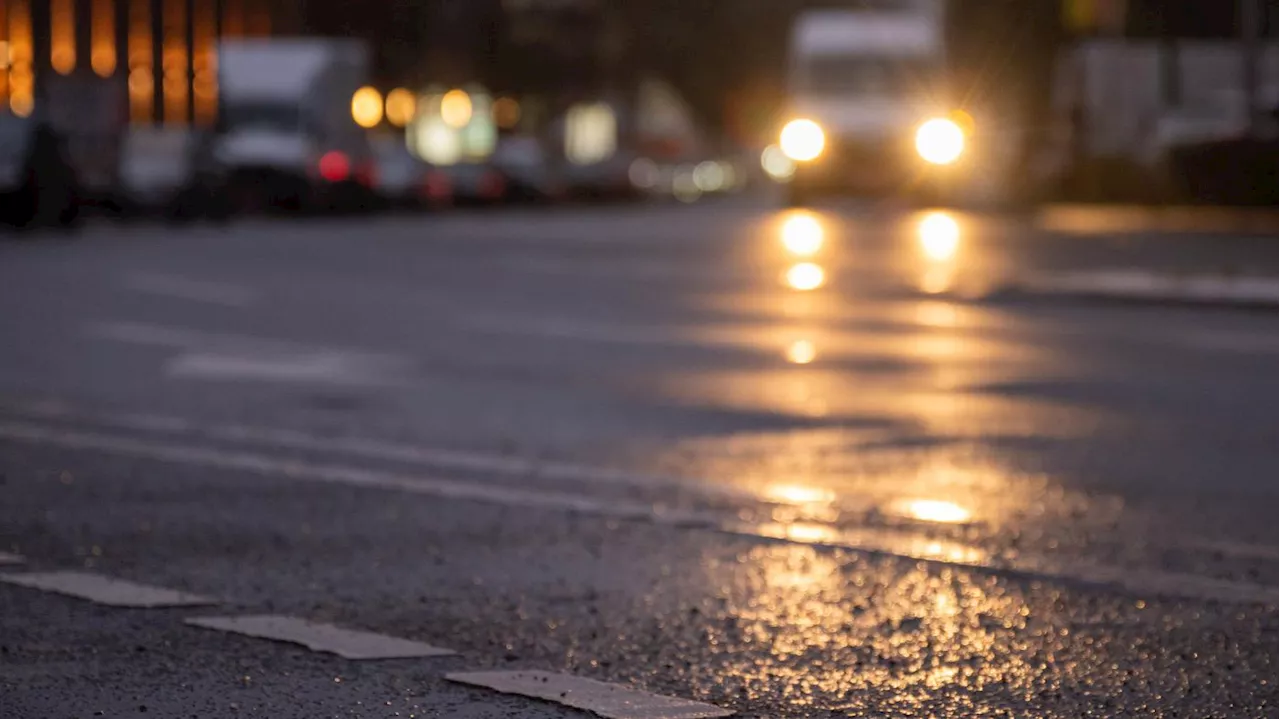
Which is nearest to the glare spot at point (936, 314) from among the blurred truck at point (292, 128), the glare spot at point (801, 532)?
the glare spot at point (801, 532)

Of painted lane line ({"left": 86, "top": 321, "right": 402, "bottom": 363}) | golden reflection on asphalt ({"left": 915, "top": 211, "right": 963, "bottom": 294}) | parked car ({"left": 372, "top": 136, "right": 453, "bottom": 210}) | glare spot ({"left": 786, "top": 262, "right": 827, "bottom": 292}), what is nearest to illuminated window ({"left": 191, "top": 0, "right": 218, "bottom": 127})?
parked car ({"left": 372, "top": 136, "right": 453, "bottom": 210})

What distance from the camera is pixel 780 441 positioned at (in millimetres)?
12016

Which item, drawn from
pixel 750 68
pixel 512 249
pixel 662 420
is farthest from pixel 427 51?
pixel 662 420

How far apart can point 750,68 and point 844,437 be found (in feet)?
280

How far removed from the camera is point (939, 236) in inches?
1394

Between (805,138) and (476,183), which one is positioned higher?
(476,183)

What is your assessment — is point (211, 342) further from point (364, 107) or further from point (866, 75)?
point (364, 107)

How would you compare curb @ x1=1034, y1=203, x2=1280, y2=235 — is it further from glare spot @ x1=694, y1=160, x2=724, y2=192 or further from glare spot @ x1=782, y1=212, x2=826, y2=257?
glare spot @ x1=694, y1=160, x2=724, y2=192

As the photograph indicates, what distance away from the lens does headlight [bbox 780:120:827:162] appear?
4506 cm

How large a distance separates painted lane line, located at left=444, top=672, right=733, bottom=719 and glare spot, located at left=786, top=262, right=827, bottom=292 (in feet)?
56.8

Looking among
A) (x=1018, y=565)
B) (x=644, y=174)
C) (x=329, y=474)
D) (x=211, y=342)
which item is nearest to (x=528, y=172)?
(x=644, y=174)

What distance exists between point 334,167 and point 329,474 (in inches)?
1519

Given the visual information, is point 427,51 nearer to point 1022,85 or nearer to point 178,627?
point 1022,85

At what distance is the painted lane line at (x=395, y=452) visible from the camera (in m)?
10.5
